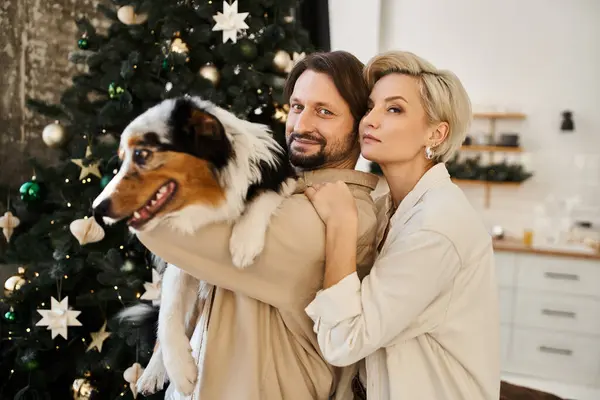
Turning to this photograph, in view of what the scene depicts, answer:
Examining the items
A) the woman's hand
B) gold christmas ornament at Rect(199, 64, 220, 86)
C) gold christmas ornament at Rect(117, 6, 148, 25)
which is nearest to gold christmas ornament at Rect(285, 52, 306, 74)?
gold christmas ornament at Rect(199, 64, 220, 86)

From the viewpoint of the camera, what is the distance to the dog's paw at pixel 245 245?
1.05 m

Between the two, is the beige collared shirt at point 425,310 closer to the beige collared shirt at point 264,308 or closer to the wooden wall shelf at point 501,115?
the beige collared shirt at point 264,308

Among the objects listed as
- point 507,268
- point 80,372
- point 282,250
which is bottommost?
point 507,268

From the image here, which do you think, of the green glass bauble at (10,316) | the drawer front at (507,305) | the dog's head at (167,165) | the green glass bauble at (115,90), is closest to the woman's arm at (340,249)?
the dog's head at (167,165)

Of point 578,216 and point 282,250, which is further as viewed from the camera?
point 578,216

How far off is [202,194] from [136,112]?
135cm

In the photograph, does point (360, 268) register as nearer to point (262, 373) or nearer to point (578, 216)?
point (262, 373)

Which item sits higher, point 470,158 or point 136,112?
point 136,112

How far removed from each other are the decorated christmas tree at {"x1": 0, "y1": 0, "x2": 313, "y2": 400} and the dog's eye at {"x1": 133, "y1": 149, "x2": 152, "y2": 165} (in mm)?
1136

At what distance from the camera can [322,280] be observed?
3.83 feet

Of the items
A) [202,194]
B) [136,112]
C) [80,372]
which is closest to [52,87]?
[136,112]

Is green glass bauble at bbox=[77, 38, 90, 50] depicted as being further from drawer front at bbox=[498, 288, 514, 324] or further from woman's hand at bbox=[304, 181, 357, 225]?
drawer front at bbox=[498, 288, 514, 324]

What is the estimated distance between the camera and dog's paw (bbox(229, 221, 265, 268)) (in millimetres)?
1046

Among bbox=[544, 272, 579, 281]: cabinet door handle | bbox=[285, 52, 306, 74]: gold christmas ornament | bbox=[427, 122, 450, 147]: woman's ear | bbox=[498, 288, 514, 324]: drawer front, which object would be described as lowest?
bbox=[498, 288, 514, 324]: drawer front
